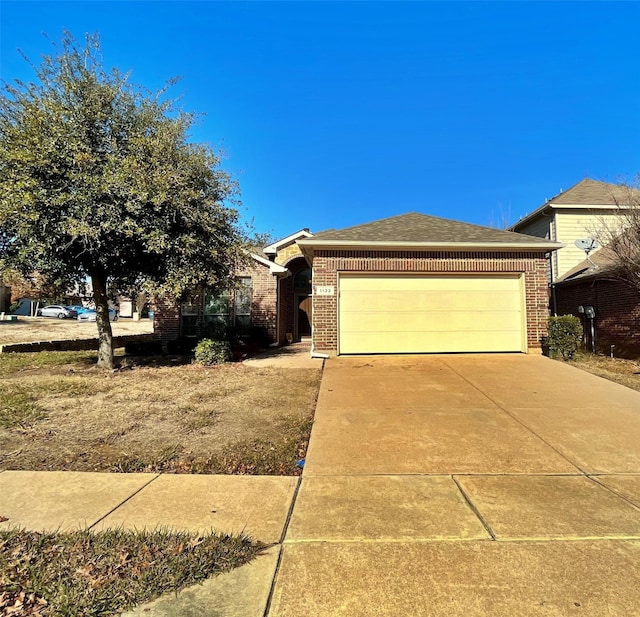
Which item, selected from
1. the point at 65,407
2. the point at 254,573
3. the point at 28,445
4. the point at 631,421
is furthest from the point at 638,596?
the point at 65,407

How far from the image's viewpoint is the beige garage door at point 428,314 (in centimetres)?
1010

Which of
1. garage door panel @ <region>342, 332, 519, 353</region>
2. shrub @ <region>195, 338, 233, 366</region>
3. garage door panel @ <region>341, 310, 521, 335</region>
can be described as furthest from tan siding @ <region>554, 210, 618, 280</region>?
shrub @ <region>195, 338, 233, 366</region>

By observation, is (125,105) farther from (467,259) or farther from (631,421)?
(631,421)

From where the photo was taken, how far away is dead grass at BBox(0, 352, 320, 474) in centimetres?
397

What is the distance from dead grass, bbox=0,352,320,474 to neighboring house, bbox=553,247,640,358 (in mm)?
9608

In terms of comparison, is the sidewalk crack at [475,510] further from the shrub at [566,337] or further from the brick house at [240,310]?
the brick house at [240,310]

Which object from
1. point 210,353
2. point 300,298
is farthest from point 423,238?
point 300,298

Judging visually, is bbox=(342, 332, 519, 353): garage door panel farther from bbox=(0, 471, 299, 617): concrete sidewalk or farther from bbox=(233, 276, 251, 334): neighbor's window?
bbox=(0, 471, 299, 617): concrete sidewalk

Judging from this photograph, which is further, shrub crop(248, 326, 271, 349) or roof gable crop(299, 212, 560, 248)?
shrub crop(248, 326, 271, 349)

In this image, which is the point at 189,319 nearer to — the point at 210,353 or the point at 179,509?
the point at 210,353

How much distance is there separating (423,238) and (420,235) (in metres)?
0.31

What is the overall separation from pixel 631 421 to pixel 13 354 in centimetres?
1560

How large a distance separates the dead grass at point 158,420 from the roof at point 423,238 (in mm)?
3556

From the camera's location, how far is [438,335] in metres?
10.1
